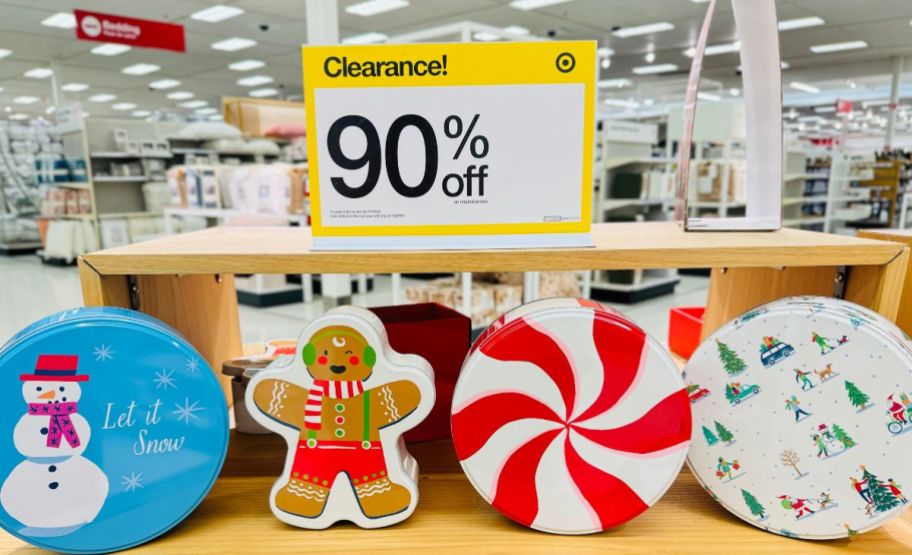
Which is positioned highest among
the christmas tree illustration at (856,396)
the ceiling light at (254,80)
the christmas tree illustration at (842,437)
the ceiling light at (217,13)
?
the ceiling light at (254,80)

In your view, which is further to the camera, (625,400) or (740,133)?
(740,133)

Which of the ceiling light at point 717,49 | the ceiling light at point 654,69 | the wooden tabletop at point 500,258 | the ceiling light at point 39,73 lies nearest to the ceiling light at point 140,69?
the ceiling light at point 39,73

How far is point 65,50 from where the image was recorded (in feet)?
35.1

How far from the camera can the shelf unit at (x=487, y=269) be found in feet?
2.58

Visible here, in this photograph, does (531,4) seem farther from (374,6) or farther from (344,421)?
(344,421)

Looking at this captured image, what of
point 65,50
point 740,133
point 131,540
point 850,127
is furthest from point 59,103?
point 850,127

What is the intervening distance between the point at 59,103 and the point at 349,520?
1236cm

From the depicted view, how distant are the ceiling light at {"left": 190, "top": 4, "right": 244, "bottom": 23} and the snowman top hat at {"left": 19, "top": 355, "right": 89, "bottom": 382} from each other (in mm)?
8969

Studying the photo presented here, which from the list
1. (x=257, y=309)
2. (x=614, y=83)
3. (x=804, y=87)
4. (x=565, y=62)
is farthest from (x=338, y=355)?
(x=804, y=87)

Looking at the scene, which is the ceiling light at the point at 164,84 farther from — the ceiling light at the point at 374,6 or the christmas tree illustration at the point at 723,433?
the christmas tree illustration at the point at 723,433

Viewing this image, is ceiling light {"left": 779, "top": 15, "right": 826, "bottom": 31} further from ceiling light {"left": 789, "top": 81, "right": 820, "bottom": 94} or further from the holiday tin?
the holiday tin

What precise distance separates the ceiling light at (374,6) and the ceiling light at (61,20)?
4235 mm

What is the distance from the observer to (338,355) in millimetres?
802

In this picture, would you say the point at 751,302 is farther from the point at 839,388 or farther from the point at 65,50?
the point at 65,50
